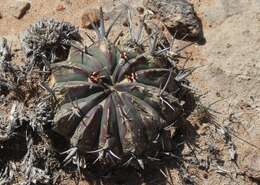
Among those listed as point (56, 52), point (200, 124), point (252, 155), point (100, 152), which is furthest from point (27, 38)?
point (252, 155)

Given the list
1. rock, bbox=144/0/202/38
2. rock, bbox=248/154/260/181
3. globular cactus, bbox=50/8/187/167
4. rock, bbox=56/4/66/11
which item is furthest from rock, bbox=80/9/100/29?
rock, bbox=248/154/260/181

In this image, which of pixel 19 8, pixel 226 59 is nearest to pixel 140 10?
pixel 226 59

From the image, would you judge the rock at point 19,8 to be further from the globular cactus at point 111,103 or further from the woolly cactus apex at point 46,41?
the globular cactus at point 111,103

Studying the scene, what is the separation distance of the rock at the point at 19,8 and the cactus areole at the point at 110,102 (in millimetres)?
1090

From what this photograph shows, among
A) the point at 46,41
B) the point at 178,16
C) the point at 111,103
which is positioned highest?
the point at 178,16

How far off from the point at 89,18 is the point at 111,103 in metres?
1.25

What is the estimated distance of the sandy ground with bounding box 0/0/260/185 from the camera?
4.49 meters

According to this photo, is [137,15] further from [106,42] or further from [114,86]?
[114,86]

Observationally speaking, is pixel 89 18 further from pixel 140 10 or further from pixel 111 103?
pixel 111 103

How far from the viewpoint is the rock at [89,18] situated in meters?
4.87

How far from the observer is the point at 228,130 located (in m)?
4.54

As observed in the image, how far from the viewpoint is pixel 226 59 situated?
4797 mm

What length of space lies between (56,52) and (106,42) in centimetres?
60

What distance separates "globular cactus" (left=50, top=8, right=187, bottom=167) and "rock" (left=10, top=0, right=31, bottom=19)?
1050 millimetres
